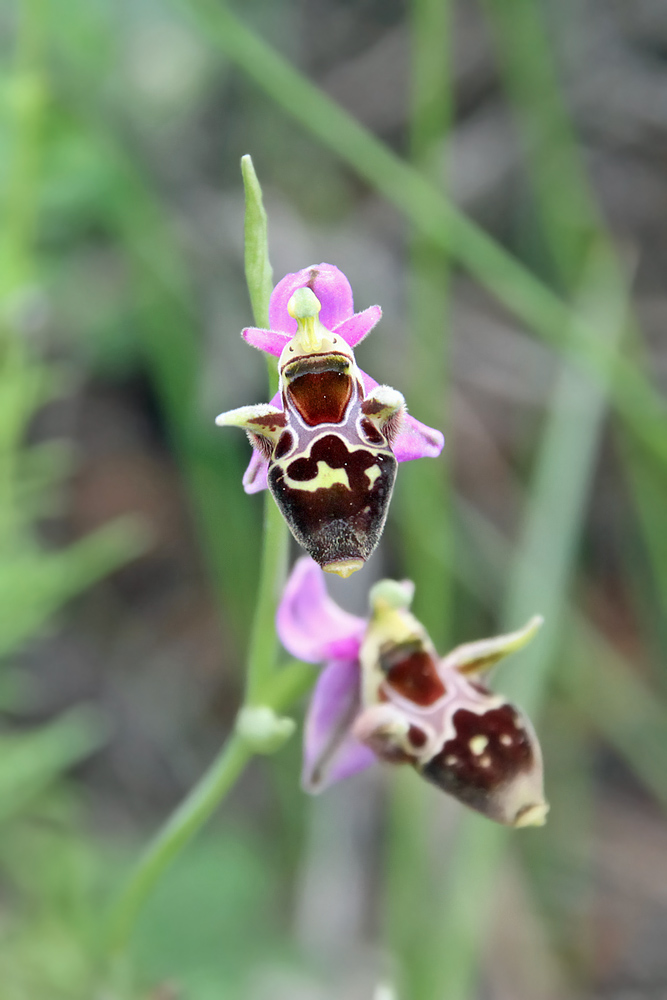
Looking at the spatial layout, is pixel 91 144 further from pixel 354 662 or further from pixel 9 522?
pixel 354 662

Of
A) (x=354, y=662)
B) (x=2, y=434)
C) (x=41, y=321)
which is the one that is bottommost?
(x=354, y=662)

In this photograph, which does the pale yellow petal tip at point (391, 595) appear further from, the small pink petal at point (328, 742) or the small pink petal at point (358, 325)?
the small pink petal at point (358, 325)

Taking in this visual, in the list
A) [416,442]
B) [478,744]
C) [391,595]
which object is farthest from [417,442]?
[478,744]

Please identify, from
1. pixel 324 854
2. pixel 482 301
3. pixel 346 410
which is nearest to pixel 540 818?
pixel 346 410

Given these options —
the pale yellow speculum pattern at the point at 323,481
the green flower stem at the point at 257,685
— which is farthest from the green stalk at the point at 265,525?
the pale yellow speculum pattern at the point at 323,481

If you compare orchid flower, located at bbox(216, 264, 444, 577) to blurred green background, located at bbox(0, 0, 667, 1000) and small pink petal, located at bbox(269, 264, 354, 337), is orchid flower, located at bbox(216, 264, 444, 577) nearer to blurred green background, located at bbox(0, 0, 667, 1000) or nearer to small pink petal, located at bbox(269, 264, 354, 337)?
small pink petal, located at bbox(269, 264, 354, 337)

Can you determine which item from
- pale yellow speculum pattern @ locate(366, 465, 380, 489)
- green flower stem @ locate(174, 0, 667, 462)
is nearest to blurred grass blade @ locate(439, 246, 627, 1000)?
green flower stem @ locate(174, 0, 667, 462)

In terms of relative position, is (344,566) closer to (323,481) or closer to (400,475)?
(323,481)
